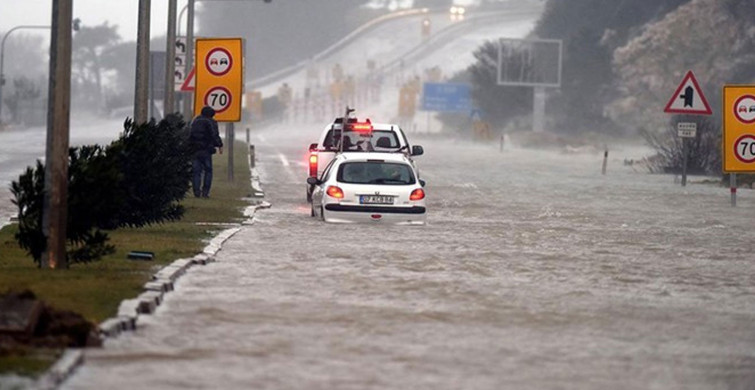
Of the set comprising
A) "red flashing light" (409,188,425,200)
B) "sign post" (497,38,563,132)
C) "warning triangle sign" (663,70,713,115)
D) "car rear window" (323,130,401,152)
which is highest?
"sign post" (497,38,563,132)

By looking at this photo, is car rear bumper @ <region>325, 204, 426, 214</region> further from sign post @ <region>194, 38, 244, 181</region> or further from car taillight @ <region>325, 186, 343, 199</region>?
sign post @ <region>194, 38, 244, 181</region>

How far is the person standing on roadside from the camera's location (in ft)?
111

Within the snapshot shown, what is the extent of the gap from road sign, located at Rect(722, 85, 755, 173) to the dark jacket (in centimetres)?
990

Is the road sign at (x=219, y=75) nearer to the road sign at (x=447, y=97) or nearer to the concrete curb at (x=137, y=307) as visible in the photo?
the concrete curb at (x=137, y=307)

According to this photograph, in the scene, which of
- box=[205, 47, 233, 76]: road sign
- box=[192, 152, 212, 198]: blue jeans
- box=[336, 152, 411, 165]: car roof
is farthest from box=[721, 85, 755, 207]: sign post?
box=[192, 152, 212, 198]: blue jeans

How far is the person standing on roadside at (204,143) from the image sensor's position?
3391 centimetres

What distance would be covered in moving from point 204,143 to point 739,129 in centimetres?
1043

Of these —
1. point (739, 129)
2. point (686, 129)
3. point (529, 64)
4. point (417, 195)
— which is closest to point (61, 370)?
point (417, 195)

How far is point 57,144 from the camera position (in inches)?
687

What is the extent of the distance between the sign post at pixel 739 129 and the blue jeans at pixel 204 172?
393 inches

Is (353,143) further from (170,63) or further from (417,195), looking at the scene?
(417,195)

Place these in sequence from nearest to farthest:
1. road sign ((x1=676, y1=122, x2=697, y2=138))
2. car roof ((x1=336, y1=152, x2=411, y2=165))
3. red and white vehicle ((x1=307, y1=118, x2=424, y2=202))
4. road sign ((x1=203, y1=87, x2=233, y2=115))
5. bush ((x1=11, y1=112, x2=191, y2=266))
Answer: bush ((x1=11, y1=112, x2=191, y2=266)), car roof ((x1=336, y1=152, x2=411, y2=165)), red and white vehicle ((x1=307, y1=118, x2=424, y2=202)), road sign ((x1=203, y1=87, x2=233, y2=115)), road sign ((x1=676, y1=122, x2=697, y2=138))

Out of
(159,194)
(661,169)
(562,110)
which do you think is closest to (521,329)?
(159,194)

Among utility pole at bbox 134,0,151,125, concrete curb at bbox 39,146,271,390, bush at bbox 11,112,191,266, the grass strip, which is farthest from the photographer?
utility pole at bbox 134,0,151,125
